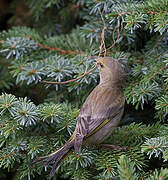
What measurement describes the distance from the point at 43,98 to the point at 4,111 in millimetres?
1148

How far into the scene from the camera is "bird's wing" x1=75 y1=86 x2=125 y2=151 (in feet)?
9.39

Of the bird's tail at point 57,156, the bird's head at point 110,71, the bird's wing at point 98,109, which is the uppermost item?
the bird's head at point 110,71

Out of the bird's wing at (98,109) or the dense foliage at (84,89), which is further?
the bird's wing at (98,109)

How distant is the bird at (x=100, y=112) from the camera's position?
8.69ft

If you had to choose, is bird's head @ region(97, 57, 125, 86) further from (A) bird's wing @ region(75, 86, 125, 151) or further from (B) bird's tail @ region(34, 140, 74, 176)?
(B) bird's tail @ region(34, 140, 74, 176)

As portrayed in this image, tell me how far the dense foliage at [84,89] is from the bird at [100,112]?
0.27ft

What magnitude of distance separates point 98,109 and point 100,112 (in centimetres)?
4

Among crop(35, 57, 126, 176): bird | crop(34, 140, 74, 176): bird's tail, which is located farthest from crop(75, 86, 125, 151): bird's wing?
crop(34, 140, 74, 176): bird's tail

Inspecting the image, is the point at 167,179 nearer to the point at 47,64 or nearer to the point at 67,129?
the point at 67,129

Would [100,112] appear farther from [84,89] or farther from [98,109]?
[84,89]

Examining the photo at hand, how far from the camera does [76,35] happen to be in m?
3.97

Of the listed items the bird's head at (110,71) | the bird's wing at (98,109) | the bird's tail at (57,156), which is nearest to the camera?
the bird's tail at (57,156)

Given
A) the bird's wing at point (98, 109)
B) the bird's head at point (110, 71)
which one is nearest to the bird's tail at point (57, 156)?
the bird's wing at point (98, 109)

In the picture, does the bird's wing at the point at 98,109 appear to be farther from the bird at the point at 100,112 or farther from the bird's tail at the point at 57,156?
the bird's tail at the point at 57,156
